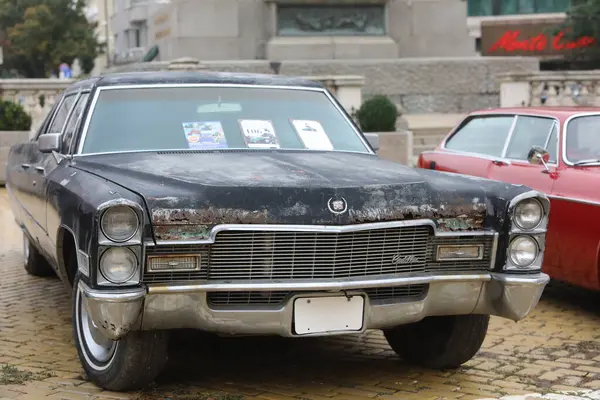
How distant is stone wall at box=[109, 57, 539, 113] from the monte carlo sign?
45.8 feet

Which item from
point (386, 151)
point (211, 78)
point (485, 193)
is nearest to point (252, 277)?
point (485, 193)

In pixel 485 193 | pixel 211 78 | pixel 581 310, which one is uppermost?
pixel 211 78

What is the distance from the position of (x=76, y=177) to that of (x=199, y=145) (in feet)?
2.78

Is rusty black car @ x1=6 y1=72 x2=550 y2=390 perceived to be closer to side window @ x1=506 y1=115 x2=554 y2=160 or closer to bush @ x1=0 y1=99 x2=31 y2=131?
side window @ x1=506 y1=115 x2=554 y2=160

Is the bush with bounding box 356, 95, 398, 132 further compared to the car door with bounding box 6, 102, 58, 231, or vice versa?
the bush with bounding box 356, 95, 398, 132

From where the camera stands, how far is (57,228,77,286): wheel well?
561 centimetres

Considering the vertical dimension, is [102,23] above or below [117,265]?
above

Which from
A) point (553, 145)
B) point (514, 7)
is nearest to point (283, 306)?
point (553, 145)

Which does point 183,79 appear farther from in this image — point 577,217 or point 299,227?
point 577,217

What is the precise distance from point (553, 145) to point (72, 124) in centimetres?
373

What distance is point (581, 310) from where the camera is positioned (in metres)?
7.70

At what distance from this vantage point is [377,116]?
18328mm

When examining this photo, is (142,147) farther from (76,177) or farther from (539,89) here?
(539,89)

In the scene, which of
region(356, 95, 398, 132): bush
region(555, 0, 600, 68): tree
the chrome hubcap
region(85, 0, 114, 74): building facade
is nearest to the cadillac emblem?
the chrome hubcap
